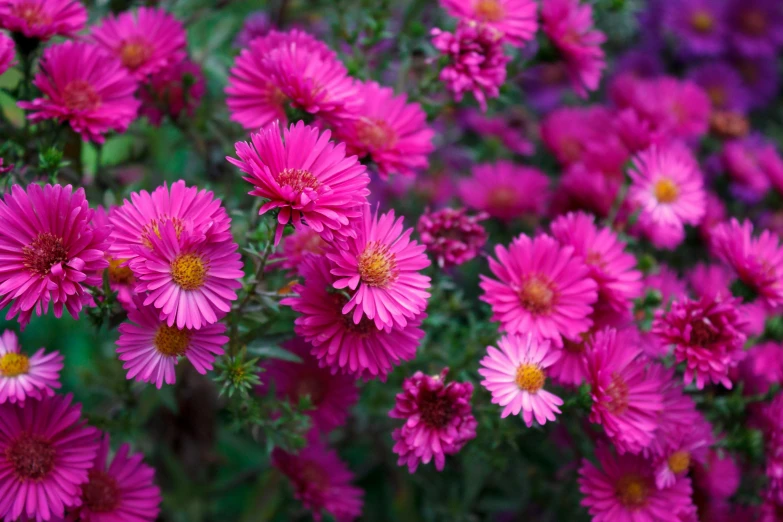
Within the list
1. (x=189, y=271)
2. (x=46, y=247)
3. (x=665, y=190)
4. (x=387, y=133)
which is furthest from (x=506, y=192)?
(x=46, y=247)

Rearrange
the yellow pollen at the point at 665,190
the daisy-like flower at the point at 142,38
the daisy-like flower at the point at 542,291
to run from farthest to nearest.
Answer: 1. the yellow pollen at the point at 665,190
2. the daisy-like flower at the point at 142,38
3. the daisy-like flower at the point at 542,291

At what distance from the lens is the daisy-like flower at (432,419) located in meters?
0.97

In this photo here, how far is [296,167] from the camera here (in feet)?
3.14

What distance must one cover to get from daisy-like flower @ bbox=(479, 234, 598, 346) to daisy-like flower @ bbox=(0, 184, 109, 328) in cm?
55

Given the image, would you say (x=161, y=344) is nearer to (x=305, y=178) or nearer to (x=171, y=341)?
(x=171, y=341)

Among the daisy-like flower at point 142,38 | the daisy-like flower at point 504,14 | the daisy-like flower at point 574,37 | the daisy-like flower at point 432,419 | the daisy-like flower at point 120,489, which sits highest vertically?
the daisy-like flower at point 574,37

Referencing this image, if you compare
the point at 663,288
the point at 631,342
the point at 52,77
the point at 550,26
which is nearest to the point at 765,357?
the point at 663,288

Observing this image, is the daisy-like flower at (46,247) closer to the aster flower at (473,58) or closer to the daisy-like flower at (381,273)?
the daisy-like flower at (381,273)

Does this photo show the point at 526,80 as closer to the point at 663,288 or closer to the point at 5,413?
the point at 663,288

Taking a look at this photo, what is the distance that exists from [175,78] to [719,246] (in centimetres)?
100

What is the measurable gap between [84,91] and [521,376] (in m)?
0.78

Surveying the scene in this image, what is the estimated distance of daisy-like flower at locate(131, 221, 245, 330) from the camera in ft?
2.90

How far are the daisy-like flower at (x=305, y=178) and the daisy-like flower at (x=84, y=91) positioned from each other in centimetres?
31

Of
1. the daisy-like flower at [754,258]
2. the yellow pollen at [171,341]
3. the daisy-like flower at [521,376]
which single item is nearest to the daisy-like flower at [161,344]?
the yellow pollen at [171,341]
